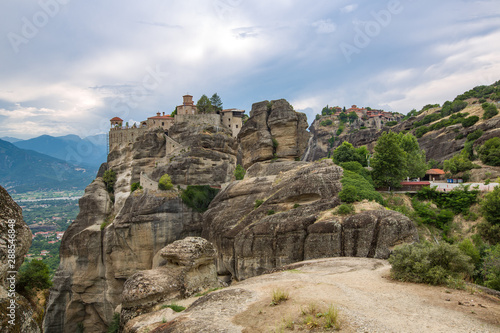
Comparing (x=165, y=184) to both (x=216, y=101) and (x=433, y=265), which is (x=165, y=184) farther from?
(x=433, y=265)

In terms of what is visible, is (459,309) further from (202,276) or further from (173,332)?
(202,276)

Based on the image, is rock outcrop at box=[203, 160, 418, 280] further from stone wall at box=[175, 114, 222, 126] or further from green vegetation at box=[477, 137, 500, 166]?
stone wall at box=[175, 114, 222, 126]

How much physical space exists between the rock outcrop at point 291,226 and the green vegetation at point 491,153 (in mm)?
19202

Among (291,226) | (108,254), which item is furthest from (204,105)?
(291,226)

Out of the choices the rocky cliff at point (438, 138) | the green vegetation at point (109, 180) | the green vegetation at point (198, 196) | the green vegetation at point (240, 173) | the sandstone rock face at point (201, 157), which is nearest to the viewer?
the green vegetation at point (198, 196)

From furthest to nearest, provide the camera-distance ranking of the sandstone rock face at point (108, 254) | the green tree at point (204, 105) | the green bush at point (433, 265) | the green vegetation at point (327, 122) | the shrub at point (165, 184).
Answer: the green vegetation at point (327, 122) < the green tree at point (204, 105) < the shrub at point (165, 184) < the sandstone rock face at point (108, 254) < the green bush at point (433, 265)

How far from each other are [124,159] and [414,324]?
51555 millimetres

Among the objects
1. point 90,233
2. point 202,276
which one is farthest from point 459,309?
point 90,233

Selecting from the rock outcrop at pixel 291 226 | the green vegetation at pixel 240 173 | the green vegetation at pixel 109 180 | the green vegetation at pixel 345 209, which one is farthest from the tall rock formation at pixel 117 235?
the green vegetation at pixel 345 209

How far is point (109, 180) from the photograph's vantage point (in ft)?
158

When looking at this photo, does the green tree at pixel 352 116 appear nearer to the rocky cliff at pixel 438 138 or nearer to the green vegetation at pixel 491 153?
the rocky cliff at pixel 438 138

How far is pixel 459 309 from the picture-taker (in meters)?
7.39

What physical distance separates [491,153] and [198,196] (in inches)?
1378

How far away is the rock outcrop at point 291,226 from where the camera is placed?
17.8 metres
